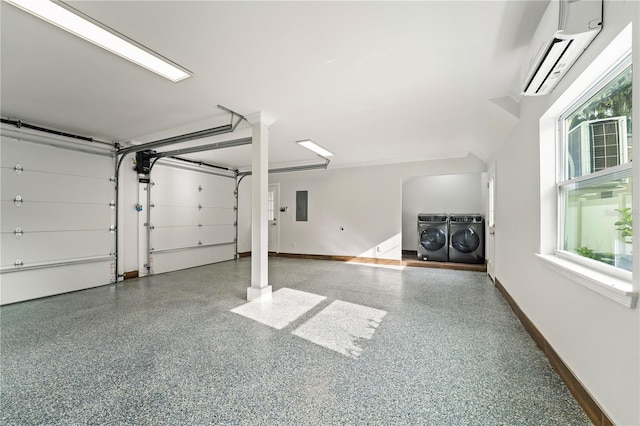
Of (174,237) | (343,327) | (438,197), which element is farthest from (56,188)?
(438,197)

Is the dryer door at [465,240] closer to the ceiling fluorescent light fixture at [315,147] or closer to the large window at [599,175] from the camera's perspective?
the ceiling fluorescent light fixture at [315,147]

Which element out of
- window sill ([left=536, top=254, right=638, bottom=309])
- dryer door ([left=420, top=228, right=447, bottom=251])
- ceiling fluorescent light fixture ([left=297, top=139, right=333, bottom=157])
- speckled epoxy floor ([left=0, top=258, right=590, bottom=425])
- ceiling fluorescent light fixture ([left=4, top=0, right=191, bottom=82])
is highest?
ceiling fluorescent light fixture ([left=297, top=139, right=333, bottom=157])

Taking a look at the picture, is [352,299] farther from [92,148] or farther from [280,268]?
[92,148]

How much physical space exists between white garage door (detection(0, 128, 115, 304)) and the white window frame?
6001 millimetres

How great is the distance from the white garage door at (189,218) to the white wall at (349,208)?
0.60m

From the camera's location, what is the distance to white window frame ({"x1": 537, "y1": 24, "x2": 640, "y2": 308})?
47.2 inches

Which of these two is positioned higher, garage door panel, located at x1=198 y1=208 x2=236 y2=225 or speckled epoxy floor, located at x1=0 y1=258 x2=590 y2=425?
garage door panel, located at x1=198 y1=208 x2=236 y2=225

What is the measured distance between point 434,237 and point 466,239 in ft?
2.18

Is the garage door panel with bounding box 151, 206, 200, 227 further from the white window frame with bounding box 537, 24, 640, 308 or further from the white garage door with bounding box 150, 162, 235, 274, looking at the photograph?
the white window frame with bounding box 537, 24, 640, 308

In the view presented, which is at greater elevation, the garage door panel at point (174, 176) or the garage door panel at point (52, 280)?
the garage door panel at point (174, 176)

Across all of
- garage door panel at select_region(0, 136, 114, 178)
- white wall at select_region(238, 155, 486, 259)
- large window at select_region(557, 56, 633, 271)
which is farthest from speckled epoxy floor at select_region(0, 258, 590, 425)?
white wall at select_region(238, 155, 486, 259)

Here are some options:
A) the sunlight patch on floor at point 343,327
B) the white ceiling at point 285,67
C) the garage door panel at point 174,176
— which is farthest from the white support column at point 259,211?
the garage door panel at point 174,176

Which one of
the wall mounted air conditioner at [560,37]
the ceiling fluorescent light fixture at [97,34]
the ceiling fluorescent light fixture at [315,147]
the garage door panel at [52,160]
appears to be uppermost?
the ceiling fluorescent light fixture at [315,147]

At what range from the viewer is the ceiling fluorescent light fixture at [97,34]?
1.64m
